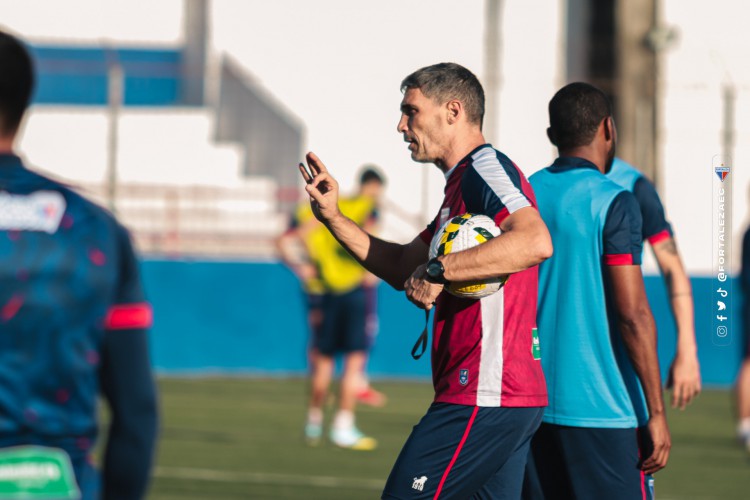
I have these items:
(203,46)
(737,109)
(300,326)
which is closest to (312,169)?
(300,326)

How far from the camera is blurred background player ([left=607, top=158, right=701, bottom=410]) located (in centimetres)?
518

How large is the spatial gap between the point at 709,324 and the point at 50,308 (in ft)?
48.2

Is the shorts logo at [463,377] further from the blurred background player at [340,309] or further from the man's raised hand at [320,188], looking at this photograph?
the blurred background player at [340,309]

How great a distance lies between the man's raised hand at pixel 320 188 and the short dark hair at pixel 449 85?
0.43m

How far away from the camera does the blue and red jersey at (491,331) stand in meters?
4.54

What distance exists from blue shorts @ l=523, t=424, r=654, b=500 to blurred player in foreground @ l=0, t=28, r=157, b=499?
2.32m

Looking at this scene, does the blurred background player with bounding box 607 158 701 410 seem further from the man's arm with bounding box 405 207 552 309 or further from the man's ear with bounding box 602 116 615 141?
the man's arm with bounding box 405 207 552 309

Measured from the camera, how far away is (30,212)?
279 centimetres

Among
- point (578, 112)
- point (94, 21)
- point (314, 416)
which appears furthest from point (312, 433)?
point (94, 21)

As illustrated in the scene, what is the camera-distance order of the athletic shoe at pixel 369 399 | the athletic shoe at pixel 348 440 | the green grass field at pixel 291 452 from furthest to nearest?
the athletic shoe at pixel 369 399, the athletic shoe at pixel 348 440, the green grass field at pixel 291 452

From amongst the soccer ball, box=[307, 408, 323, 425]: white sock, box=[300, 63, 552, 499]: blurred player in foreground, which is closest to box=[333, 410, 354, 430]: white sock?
box=[307, 408, 323, 425]: white sock

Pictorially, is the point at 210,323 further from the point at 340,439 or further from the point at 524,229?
the point at 524,229

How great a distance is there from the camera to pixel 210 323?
17141mm

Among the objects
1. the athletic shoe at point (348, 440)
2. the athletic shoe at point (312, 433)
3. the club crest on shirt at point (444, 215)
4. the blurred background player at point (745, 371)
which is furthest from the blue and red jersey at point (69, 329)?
the blurred background player at point (745, 371)
